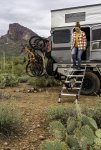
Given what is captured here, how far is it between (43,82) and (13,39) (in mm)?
63985

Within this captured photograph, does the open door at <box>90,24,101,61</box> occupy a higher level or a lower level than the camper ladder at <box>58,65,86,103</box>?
higher

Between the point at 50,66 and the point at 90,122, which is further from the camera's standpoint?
the point at 50,66

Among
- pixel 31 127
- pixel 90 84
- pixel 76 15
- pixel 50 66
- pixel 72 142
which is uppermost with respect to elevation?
pixel 76 15

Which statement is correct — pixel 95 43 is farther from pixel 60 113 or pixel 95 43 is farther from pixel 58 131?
pixel 58 131

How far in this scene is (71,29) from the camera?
14.3 metres

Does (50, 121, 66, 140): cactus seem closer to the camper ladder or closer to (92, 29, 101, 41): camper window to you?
the camper ladder

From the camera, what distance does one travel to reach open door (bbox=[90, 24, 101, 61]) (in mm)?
13692

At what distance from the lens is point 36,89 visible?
48.4ft

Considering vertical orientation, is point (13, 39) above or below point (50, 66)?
below

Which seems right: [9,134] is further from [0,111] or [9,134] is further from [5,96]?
[5,96]

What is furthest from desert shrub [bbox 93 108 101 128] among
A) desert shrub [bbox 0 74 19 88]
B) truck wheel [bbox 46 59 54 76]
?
desert shrub [bbox 0 74 19 88]

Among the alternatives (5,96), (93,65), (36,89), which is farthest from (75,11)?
(5,96)

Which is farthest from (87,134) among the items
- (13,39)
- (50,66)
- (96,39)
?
(13,39)

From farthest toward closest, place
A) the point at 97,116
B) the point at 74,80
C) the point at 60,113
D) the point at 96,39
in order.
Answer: the point at 96,39 → the point at 74,80 → the point at 60,113 → the point at 97,116
